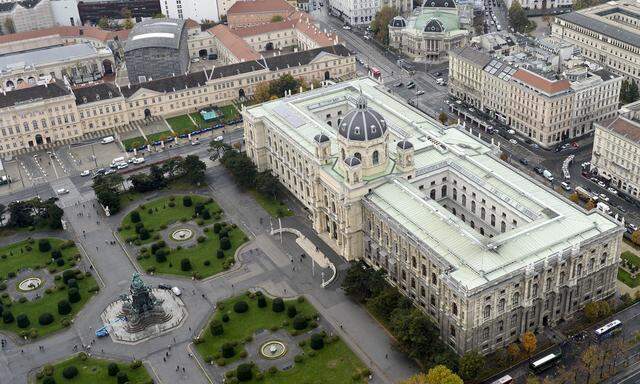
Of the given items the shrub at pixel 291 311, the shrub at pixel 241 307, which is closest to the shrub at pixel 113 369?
the shrub at pixel 241 307

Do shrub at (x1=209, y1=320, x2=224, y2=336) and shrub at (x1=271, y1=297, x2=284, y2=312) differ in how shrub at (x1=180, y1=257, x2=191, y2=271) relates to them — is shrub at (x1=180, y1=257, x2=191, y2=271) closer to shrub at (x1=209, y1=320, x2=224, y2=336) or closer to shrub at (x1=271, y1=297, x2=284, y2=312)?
shrub at (x1=209, y1=320, x2=224, y2=336)

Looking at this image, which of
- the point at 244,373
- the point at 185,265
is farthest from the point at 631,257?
the point at 185,265

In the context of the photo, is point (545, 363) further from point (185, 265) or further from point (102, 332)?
point (102, 332)

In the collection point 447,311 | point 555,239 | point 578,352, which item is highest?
point 555,239

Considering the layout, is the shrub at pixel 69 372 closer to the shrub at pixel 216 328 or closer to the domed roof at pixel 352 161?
the shrub at pixel 216 328

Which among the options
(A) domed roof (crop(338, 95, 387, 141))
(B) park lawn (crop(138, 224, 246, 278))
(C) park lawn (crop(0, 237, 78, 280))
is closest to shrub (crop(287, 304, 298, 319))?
(B) park lawn (crop(138, 224, 246, 278))

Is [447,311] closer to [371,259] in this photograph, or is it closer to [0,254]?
[371,259]

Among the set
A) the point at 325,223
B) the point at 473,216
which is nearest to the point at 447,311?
the point at 473,216
